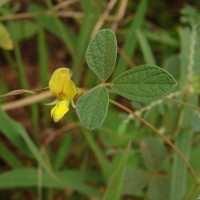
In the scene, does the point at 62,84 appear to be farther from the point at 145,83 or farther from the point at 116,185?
the point at 116,185

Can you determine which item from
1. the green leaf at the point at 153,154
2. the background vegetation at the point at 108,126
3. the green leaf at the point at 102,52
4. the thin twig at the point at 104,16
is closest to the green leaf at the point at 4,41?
the background vegetation at the point at 108,126

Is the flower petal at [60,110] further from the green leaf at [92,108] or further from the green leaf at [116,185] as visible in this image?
the green leaf at [116,185]

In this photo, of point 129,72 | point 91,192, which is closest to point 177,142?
point 91,192

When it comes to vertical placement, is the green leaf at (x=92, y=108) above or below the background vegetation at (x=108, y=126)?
below

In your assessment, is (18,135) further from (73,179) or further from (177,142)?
(177,142)

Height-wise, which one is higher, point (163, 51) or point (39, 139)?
point (163, 51)

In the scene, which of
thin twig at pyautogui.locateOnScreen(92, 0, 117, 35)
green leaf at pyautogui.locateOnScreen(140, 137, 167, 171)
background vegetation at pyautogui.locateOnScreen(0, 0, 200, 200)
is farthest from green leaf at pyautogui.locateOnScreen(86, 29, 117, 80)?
thin twig at pyautogui.locateOnScreen(92, 0, 117, 35)

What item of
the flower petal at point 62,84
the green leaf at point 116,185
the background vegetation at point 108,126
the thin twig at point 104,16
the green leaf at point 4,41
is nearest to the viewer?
the flower petal at point 62,84
